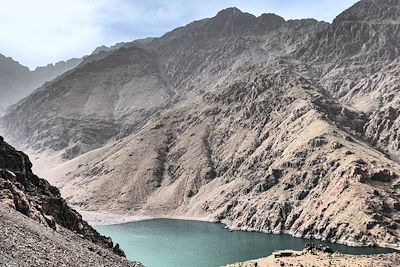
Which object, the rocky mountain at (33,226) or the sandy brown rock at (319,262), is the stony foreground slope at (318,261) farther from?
the rocky mountain at (33,226)

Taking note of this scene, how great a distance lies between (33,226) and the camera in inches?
2480

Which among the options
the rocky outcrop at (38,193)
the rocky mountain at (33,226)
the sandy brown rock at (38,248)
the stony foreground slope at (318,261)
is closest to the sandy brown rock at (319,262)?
the stony foreground slope at (318,261)

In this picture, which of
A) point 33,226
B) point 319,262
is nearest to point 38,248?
point 33,226

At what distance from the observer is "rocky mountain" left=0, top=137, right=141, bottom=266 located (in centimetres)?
5026

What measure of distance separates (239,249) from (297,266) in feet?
298

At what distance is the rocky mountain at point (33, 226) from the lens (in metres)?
50.3

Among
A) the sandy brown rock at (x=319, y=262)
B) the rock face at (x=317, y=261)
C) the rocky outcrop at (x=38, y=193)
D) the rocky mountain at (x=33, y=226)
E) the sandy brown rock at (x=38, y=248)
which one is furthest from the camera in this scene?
the rock face at (x=317, y=261)

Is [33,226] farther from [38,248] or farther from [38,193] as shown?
[38,193]

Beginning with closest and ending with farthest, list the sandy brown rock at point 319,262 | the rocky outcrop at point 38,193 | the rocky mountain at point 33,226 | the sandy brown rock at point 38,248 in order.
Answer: the sandy brown rock at point 38,248 < the rocky mountain at point 33,226 < the rocky outcrop at point 38,193 < the sandy brown rock at point 319,262

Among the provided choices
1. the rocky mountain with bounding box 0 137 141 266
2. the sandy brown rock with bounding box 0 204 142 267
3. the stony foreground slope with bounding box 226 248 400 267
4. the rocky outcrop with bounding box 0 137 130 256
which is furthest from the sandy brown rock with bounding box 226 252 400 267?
the sandy brown rock with bounding box 0 204 142 267

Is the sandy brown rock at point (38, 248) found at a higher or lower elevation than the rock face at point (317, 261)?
higher

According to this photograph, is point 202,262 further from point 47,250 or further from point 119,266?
point 47,250

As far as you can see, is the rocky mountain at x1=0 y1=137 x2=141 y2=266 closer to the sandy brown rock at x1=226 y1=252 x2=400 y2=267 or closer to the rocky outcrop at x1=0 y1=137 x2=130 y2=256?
the rocky outcrop at x1=0 y1=137 x2=130 y2=256

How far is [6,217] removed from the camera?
60.4 meters
